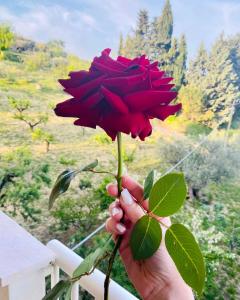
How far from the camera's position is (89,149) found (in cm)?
141

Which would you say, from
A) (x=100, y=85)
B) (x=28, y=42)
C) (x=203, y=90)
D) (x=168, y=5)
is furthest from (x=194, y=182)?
(x=28, y=42)

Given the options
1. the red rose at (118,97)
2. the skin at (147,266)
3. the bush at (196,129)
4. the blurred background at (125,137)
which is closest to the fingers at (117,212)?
the skin at (147,266)

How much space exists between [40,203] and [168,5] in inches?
36.6

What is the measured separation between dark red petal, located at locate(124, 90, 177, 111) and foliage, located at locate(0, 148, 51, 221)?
46.5 inches

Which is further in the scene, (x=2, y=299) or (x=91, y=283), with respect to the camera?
(x=2, y=299)

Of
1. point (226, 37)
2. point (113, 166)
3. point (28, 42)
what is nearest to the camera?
point (226, 37)

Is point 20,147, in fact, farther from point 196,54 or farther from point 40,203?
point 196,54

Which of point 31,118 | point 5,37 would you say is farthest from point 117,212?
point 5,37

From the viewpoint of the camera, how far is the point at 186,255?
0.38 m

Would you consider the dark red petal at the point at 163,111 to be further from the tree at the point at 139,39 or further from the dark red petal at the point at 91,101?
the tree at the point at 139,39

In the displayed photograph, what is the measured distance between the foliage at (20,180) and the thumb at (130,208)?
43.5 inches

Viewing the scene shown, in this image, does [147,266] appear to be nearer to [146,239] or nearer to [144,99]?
[146,239]

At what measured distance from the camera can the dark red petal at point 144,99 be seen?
0.37 m

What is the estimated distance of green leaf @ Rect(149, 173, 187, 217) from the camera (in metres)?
0.39
